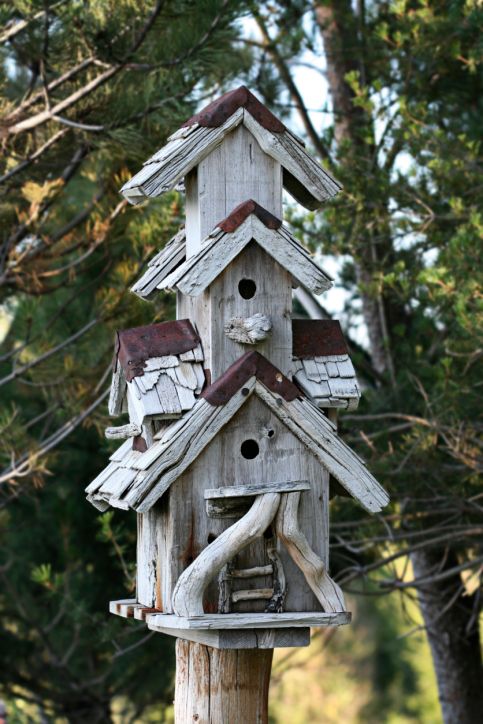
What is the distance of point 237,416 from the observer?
3.30m

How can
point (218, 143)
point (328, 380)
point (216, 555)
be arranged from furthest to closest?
point (328, 380) < point (218, 143) < point (216, 555)

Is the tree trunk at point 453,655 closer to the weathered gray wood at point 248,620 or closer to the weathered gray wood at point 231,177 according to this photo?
the weathered gray wood at point 248,620

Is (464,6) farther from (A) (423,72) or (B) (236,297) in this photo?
(B) (236,297)

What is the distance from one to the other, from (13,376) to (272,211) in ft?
7.97

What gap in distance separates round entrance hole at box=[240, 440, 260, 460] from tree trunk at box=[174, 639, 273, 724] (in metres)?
0.62

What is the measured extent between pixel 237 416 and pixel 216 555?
0.42 metres

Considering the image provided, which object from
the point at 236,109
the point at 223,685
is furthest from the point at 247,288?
the point at 223,685

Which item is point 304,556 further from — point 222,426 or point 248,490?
point 222,426

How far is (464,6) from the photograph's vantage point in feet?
18.8

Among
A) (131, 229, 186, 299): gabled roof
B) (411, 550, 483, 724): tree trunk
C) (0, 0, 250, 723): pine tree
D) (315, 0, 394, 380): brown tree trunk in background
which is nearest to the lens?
(131, 229, 186, 299): gabled roof

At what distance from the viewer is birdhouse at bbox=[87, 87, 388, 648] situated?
3.22 meters

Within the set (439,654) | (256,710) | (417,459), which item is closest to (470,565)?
(417,459)

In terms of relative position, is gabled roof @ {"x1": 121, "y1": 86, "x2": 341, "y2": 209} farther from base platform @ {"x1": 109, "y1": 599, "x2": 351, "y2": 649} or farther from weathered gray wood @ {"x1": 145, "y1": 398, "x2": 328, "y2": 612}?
base platform @ {"x1": 109, "y1": 599, "x2": 351, "y2": 649}

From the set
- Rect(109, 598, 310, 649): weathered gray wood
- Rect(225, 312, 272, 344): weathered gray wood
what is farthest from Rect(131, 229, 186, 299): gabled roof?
Rect(109, 598, 310, 649): weathered gray wood
